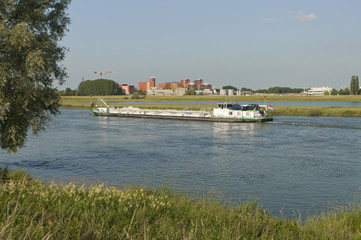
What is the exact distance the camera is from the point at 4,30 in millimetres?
17094

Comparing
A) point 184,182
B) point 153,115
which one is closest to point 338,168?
point 184,182

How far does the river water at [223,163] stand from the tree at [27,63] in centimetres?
359

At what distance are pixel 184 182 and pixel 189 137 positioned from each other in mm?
25300

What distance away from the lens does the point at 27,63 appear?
58.0 ft

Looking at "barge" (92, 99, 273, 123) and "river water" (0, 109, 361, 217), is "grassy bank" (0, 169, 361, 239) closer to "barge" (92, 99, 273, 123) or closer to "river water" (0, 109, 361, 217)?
"river water" (0, 109, 361, 217)

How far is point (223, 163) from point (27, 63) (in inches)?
695

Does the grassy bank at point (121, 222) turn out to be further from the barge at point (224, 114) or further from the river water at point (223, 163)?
the barge at point (224, 114)

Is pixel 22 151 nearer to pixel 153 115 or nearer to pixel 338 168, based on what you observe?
pixel 338 168

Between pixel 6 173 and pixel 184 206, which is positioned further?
pixel 6 173

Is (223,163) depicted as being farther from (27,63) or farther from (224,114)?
(224,114)

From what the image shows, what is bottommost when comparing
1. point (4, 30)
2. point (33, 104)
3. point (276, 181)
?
point (276, 181)

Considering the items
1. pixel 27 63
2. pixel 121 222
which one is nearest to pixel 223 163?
pixel 27 63

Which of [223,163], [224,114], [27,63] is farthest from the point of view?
[224,114]

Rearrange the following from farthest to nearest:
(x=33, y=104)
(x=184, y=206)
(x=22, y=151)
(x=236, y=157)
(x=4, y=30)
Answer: (x=22, y=151) → (x=236, y=157) → (x=33, y=104) → (x=4, y=30) → (x=184, y=206)
